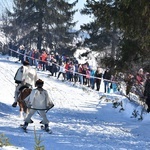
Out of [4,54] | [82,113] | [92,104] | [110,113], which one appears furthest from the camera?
[4,54]

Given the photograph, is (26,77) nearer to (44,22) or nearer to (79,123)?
(79,123)

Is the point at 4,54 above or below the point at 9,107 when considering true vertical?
above

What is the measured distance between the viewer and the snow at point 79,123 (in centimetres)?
1102

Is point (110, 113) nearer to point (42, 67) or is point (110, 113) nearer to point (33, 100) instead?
point (33, 100)

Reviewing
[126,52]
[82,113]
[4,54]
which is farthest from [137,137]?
[4,54]

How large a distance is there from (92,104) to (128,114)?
3.31 meters

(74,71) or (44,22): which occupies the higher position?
(44,22)

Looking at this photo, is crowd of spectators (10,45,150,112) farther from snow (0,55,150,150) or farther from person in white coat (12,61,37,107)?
person in white coat (12,61,37,107)

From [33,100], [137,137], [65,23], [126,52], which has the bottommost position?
[137,137]

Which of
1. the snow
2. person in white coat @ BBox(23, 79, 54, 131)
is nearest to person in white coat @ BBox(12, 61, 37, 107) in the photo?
the snow

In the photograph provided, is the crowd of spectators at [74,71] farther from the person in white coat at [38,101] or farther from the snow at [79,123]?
the person in white coat at [38,101]

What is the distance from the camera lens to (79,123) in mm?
15109

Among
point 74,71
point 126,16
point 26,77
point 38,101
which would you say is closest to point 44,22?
point 74,71

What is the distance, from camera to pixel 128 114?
18781mm
